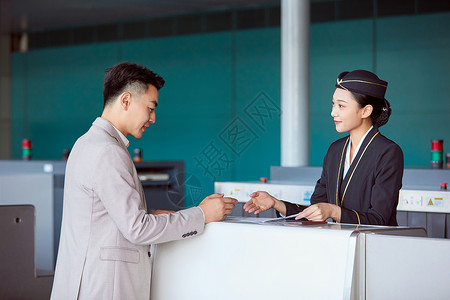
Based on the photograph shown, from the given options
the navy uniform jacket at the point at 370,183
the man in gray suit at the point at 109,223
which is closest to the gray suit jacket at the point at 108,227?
the man in gray suit at the point at 109,223

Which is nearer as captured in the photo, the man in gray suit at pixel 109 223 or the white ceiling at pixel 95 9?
the man in gray suit at pixel 109 223

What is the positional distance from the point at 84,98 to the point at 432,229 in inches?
248

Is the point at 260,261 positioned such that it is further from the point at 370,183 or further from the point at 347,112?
the point at 347,112

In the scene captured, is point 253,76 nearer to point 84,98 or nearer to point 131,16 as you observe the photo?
point 131,16

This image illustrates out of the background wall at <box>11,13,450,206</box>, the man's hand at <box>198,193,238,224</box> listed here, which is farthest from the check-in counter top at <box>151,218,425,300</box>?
the background wall at <box>11,13,450,206</box>

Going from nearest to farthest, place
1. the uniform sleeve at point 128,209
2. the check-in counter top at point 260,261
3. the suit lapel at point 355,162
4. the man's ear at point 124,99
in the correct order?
the check-in counter top at point 260,261 < the uniform sleeve at point 128,209 < the man's ear at point 124,99 < the suit lapel at point 355,162

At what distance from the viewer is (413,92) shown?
252 inches

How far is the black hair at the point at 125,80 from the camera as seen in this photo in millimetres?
1636

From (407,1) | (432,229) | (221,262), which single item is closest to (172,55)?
(407,1)

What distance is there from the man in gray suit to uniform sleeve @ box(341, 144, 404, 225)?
456 mm

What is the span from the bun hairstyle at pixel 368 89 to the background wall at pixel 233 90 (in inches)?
142

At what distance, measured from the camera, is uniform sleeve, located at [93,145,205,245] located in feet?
4.85

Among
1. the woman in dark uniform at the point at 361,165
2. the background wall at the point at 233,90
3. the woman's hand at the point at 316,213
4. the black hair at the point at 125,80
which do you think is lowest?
the woman's hand at the point at 316,213

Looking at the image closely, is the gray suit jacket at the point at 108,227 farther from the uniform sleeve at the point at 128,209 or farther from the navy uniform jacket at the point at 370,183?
the navy uniform jacket at the point at 370,183
